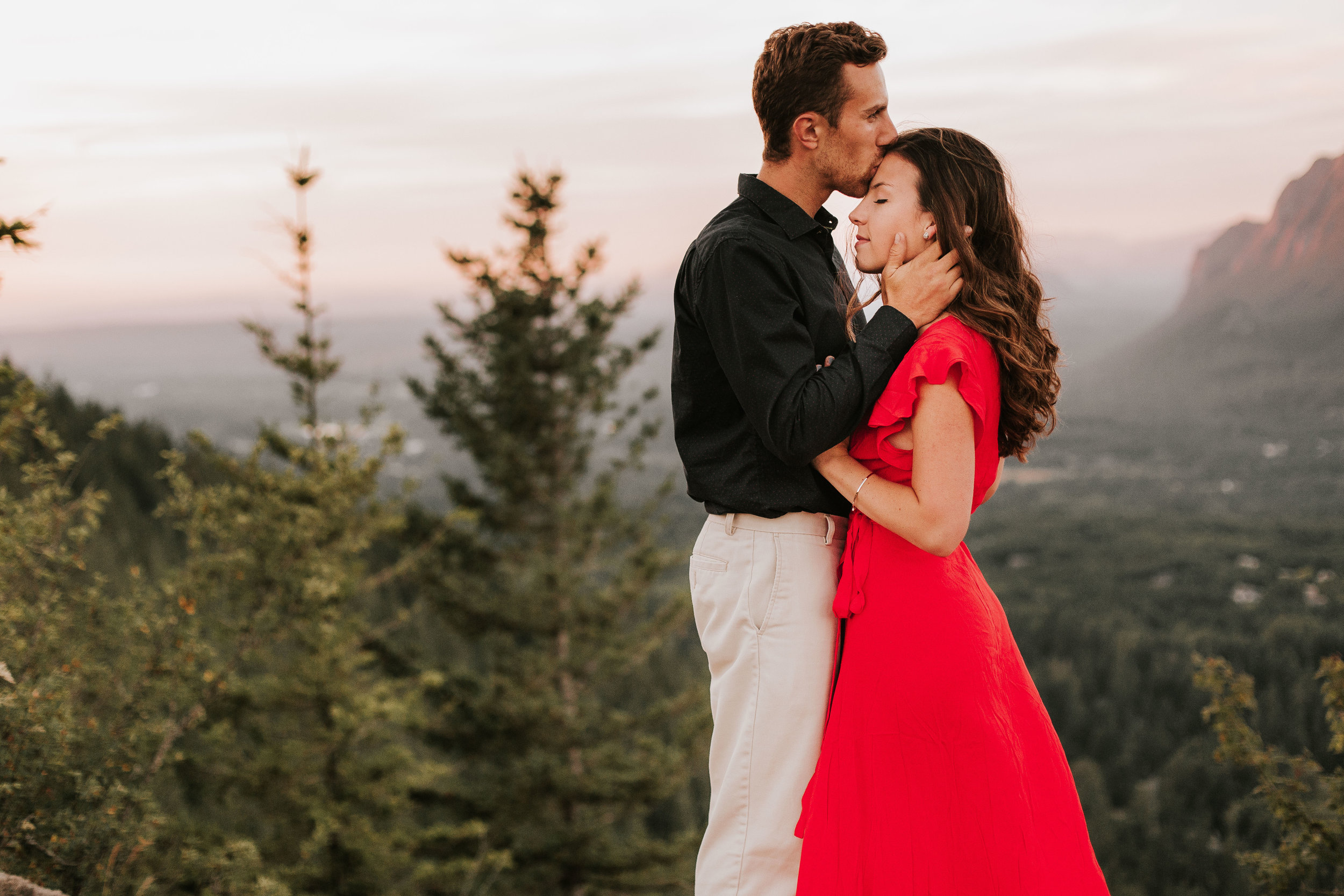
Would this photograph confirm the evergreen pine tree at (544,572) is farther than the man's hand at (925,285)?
Yes

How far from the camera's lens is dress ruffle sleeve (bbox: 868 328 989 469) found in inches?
77.1

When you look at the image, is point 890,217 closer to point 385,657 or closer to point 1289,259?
point 385,657

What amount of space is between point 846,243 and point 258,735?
28.8 ft

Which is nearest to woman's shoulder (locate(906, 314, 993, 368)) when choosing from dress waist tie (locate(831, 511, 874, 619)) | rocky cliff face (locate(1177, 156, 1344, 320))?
dress waist tie (locate(831, 511, 874, 619))

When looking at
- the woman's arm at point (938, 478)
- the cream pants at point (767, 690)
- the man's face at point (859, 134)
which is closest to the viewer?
the woman's arm at point (938, 478)

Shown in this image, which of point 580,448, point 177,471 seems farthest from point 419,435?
point 177,471

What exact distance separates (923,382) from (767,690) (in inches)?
32.0

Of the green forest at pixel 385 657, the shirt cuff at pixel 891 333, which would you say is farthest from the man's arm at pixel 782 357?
the green forest at pixel 385 657

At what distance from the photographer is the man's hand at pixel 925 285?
6.85ft

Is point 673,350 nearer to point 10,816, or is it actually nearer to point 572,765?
point 10,816

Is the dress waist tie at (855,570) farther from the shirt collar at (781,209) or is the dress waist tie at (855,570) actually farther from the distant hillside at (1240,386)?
the distant hillside at (1240,386)

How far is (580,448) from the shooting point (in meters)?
14.9

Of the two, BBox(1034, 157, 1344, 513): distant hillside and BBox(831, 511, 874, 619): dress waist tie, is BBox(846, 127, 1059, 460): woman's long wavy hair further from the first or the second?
BBox(1034, 157, 1344, 513): distant hillside

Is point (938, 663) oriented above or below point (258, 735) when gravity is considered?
above
